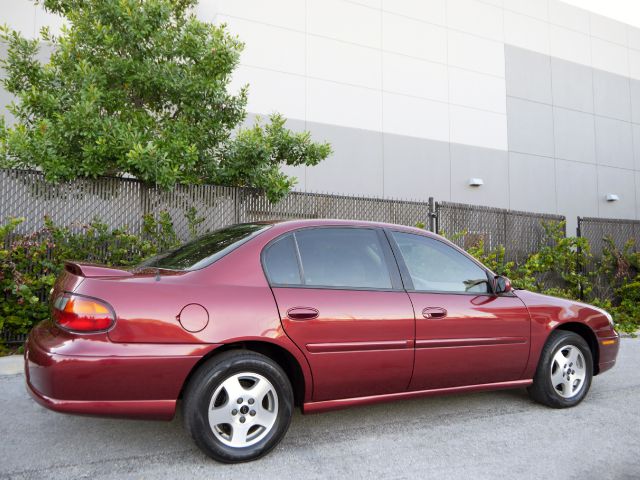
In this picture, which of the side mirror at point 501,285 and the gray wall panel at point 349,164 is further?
the gray wall panel at point 349,164

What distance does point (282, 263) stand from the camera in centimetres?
334

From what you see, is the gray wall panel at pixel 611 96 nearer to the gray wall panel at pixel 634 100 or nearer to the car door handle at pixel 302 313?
the gray wall panel at pixel 634 100

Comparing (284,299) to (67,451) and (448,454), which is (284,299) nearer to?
(448,454)

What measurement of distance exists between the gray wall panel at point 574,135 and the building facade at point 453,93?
0.16 feet

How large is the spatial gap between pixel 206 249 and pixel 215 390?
0.98 metres

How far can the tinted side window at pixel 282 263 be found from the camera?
10.7 ft

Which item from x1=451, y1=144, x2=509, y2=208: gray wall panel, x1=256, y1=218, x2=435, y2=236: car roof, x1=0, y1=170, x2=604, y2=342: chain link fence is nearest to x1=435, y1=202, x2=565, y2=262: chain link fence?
x1=0, y1=170, x2=604, y2=342: chain link fence

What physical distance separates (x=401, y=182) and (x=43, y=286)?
342 inches

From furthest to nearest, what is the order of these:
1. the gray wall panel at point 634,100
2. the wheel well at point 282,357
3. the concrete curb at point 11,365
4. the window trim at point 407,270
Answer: the gray wall panel at point 634,100 → the concrete curb at point 11,365 → the window trim at point 407,270 → the wheel well at point 282,357

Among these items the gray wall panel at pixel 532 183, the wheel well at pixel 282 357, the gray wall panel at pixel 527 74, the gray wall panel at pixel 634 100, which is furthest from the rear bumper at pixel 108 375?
the gray wall panel at pixel 634 100

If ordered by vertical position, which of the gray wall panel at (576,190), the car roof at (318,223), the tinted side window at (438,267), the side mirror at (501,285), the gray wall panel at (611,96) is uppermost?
the gray wall panel at (611,96)

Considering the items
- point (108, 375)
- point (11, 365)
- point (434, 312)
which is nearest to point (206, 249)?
point (108, 375)

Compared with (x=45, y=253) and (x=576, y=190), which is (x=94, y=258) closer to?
(x=45, y=253)

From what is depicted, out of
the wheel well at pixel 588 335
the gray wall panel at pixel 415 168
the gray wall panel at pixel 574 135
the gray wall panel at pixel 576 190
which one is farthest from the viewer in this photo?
the gray wall panel at pixel 574 135
